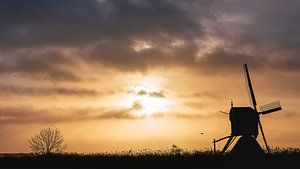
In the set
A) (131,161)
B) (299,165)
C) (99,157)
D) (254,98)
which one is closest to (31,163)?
(99,157)

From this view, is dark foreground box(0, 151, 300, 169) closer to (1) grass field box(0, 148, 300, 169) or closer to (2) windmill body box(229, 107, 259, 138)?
(1) grass field box(0, 148, 300, 169)

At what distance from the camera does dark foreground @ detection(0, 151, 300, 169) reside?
3216 cm

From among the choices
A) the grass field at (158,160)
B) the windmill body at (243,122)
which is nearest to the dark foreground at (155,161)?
the grass field at (158,160)

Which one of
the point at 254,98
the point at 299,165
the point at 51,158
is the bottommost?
the point at 299,165

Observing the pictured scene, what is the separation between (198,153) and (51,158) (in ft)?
44.5

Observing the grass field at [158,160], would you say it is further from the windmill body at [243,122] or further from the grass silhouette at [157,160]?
the windmill body at [243,122]

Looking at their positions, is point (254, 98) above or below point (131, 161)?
above

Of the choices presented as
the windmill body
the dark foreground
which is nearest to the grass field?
the dark foreground

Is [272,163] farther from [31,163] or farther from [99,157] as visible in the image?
[31,163]

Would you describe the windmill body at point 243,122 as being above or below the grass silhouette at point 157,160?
above

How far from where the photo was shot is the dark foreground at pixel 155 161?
1266 inches

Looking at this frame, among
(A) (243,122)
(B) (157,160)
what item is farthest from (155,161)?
(A) (243,122)

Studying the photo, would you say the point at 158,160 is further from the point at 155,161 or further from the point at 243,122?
the point at 243,122

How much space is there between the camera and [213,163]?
32625 mm
